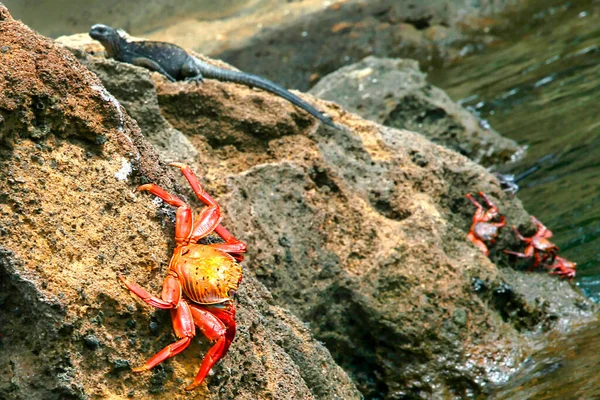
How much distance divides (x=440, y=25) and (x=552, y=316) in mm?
11812

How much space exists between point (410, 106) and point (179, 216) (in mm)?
6687


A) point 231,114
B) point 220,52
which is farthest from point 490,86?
point 231,114

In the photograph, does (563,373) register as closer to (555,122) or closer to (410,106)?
(410,106)

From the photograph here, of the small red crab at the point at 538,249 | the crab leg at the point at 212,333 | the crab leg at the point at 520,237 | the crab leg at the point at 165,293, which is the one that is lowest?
the small red crab at the point at 538,249

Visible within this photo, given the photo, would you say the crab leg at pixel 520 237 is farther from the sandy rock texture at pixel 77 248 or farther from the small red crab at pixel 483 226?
the sandy rock texture at pixel 77 248

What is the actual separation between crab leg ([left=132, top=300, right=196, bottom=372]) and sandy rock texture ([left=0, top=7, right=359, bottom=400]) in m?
0.06

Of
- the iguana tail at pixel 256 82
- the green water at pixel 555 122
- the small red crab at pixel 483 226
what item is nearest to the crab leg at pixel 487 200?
the small red crab at pixel 483 226

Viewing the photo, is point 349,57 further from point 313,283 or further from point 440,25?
point 313,283

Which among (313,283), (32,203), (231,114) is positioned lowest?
(313,283)

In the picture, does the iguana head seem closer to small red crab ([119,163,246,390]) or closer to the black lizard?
the black lizard

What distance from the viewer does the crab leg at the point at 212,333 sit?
3.05 meters

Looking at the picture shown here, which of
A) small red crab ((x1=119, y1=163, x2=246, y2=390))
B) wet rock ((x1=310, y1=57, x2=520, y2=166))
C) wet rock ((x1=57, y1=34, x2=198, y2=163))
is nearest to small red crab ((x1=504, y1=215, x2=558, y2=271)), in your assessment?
wet rock ((x1=57, y1=34, x2=198, y2=163))

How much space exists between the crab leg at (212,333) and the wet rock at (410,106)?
6455mm

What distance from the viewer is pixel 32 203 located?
9.51ft
